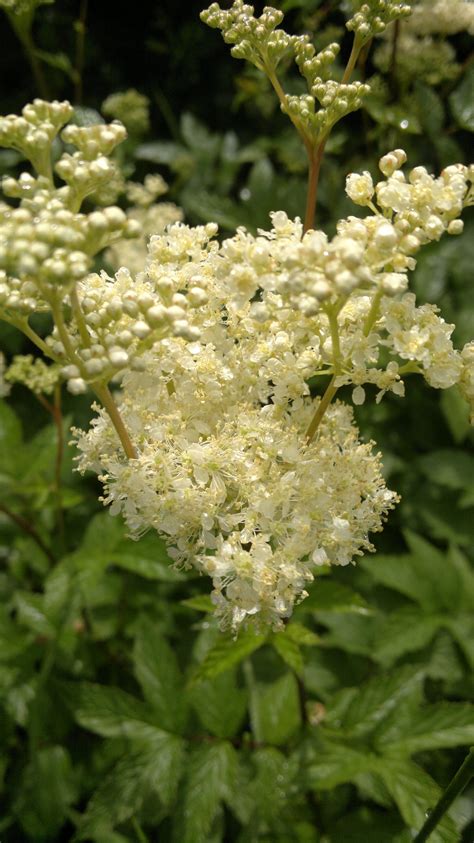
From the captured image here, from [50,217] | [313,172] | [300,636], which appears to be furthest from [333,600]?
[50,217]

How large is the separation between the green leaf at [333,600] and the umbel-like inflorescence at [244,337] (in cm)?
38

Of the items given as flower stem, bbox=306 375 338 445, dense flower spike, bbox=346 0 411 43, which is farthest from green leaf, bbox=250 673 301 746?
dense flower spike, bbox=346 0 411 43

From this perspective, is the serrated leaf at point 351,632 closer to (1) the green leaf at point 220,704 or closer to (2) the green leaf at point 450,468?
(1) the green leaf at point 220,704

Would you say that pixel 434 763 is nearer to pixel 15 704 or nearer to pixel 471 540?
pixel 471 540

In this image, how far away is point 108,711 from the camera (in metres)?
A: 2.52

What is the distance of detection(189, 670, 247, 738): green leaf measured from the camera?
8.37ft

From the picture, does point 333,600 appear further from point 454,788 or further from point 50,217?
point 50,217

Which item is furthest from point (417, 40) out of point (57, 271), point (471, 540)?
point (57, 271)

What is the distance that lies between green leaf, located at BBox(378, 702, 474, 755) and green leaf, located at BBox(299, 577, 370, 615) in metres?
0.56

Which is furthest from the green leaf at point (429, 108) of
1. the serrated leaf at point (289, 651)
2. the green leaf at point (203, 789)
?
→ the green leaf at point (203, 789)

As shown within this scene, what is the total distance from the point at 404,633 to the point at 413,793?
831mm

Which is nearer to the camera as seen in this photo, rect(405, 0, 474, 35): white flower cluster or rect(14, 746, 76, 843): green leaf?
rect(14, 746, 76, 843): green leaf

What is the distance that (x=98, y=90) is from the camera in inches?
213

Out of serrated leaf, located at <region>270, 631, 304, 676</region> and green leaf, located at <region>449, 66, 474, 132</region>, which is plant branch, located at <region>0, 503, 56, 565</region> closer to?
serrated leaf, located at <region>270, 631, 304, 676</region>
